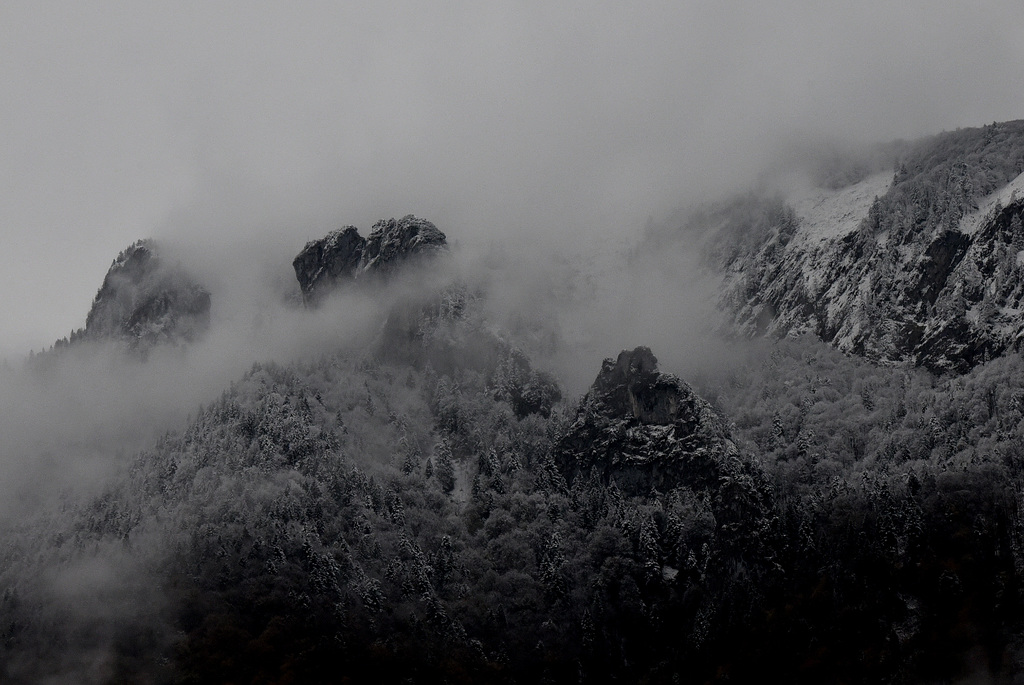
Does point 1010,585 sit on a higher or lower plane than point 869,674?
higher

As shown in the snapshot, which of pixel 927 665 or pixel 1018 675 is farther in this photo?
pixel 927 665

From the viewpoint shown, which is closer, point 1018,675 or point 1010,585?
point 1018,675

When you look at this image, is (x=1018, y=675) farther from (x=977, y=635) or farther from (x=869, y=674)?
(x=869, y=674)

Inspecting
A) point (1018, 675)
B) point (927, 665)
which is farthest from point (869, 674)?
point (1018, 675)

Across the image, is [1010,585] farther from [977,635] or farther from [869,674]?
[869,674]

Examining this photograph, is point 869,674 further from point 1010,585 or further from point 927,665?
point 1010,585

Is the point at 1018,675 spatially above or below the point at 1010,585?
below

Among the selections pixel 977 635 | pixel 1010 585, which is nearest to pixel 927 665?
pixel 977 635
